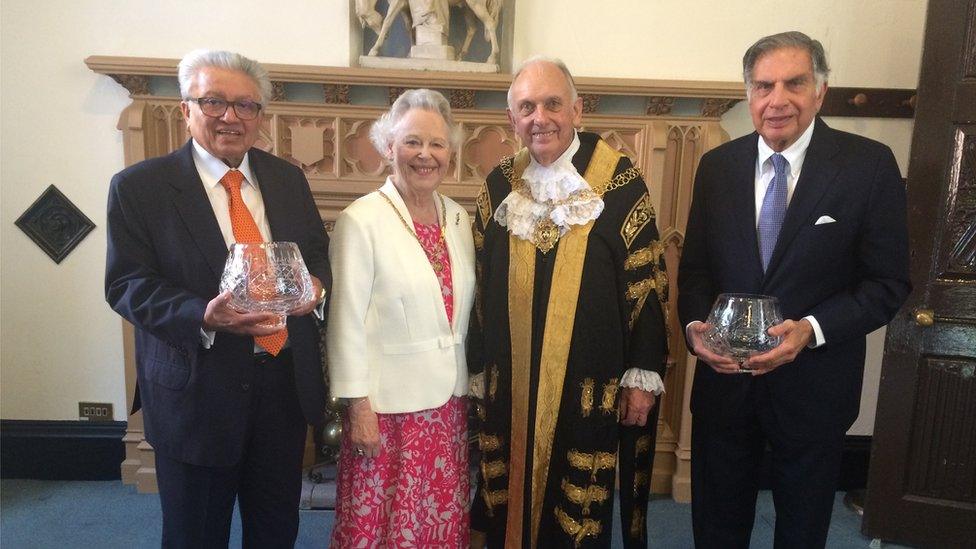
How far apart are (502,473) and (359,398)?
52 centimetres

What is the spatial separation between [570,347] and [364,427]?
1.93 ft

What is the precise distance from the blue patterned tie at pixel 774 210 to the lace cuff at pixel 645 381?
1.33ft

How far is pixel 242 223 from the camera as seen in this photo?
140 cm

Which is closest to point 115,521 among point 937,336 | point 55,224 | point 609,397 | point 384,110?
point 55,224

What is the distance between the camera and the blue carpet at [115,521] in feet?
7.50

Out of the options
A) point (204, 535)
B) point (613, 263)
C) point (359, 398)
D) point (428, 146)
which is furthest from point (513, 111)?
point (204, 535)

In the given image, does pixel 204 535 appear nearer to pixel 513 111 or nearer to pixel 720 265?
pixel 513 111

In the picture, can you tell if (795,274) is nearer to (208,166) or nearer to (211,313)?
(211,313)

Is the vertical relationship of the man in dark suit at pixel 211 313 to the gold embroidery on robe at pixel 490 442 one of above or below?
above

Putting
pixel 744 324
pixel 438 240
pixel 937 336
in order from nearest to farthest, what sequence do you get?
pixel 744 324 → pixel 438 240 → pixel 937 336

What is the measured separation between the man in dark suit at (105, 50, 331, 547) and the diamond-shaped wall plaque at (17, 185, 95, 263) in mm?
1438

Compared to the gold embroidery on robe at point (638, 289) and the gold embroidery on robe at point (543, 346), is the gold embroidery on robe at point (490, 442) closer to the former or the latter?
the gold embroidery on robe at point (543, 346)

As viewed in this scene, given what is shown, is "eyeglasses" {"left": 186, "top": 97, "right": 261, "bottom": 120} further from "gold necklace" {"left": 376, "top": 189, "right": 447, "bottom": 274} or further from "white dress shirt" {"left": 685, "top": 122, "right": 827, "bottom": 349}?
"white dress shirt" {"left": 685, "top": 122, "right": 827, "bottom": 349}

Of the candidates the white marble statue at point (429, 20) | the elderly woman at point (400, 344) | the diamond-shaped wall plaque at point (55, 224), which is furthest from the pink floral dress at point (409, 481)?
the diamond-shaped wall plaque at point (55, 224)
